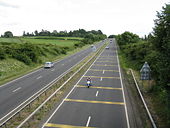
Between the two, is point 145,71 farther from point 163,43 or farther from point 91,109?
point 91,109

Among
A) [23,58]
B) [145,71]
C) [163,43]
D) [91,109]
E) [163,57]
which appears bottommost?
[91,109]

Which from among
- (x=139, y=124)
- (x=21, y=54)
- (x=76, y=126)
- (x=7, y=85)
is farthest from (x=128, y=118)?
(x=21, y=54)

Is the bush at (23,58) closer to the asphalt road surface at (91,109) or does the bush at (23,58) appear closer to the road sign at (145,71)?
the asphalt road surface at (91,109)

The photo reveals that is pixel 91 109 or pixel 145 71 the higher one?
pixel 145 71

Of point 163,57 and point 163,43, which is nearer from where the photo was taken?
point 163,57

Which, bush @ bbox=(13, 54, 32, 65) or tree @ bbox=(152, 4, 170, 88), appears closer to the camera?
tree @ bbox=(152, 4, 170, 88)

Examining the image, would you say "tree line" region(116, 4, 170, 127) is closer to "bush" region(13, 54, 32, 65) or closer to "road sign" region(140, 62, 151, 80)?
"road sign" region(140, 62, 151, 80)

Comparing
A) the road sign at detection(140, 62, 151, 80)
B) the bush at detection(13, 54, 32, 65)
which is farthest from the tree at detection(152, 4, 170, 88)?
the bush at detection(13, 54, 32, 65)

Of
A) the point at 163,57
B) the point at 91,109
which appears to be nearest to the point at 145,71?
the point at 91,109

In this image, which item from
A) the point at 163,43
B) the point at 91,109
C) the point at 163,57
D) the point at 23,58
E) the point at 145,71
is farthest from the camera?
the point at 23,58

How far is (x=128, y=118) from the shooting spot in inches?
551

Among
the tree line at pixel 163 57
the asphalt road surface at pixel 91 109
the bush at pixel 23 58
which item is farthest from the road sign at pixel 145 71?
the bush at pixel 23 58

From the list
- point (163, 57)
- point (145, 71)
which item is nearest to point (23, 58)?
point (145, 71)

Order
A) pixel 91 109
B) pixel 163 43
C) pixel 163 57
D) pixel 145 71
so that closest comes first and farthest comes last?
1. pixel 163 57
2. pixel 163 43
3. pixel 91 109
4. pixel 145 71
